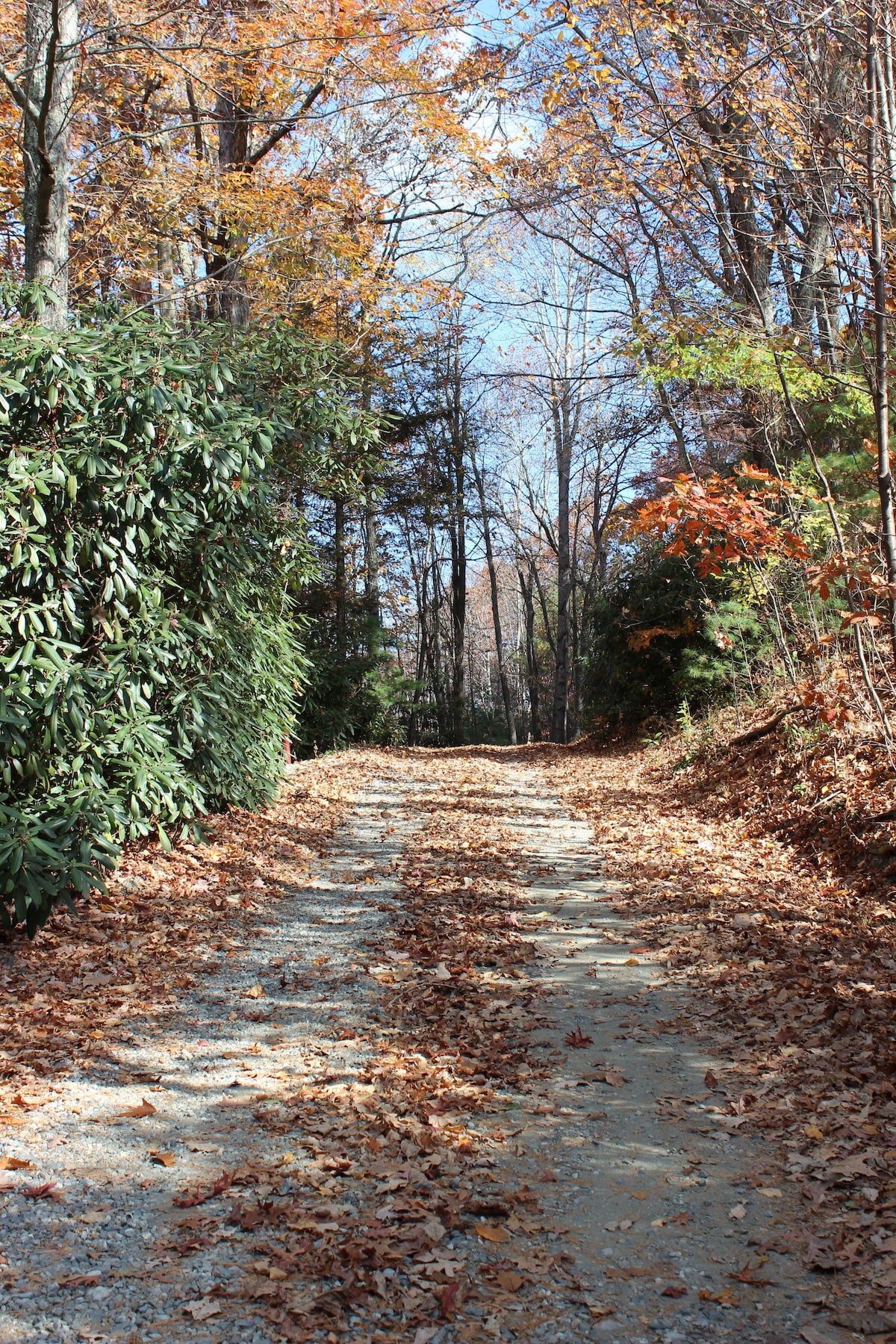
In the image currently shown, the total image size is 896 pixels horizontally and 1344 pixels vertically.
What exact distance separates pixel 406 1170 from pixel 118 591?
3.84 metres

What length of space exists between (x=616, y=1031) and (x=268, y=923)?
2.52 metres

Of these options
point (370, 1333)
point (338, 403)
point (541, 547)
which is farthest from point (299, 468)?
point (541, 547)

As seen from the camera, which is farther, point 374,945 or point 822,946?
point 374,945

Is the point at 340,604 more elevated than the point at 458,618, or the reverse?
the point at 458,618

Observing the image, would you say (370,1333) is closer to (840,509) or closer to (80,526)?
(80,526)

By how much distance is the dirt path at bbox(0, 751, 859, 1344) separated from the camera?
7.79 feet

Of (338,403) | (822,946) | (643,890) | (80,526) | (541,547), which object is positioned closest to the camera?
(822,946)

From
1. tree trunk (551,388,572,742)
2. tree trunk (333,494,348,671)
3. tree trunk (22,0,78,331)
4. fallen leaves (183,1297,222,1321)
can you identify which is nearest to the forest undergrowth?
fallen leaves (183,1297,222,1321)

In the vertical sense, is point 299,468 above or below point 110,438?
above

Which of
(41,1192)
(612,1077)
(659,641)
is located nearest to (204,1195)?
(41,1192)

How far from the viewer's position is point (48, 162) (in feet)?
18.9

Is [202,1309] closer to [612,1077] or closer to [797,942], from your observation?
[612,1077]

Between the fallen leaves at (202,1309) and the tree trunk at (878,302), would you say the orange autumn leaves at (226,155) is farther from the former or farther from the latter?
the fallen leaves at (202,1309)

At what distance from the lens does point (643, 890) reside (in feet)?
Result: 20.8
